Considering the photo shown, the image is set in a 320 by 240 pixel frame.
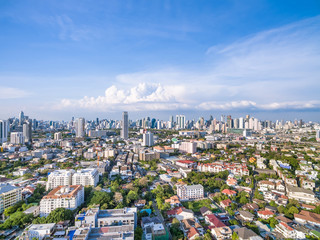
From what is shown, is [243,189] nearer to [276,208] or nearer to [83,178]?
[276,208]

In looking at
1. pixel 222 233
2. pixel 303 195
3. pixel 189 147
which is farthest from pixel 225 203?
pixel 189 147

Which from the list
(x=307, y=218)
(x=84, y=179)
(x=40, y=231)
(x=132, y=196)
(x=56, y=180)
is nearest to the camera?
(x=40, y=231)

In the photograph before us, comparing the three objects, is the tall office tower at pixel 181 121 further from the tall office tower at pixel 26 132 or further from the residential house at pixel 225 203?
the residential house at pixel 225 203

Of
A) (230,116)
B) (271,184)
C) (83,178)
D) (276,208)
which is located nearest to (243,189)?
(271,184)

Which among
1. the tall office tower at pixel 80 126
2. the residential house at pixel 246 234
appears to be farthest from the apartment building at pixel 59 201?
the tall office tower at pixel 80 126

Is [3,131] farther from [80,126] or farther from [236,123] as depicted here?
[236,123]
